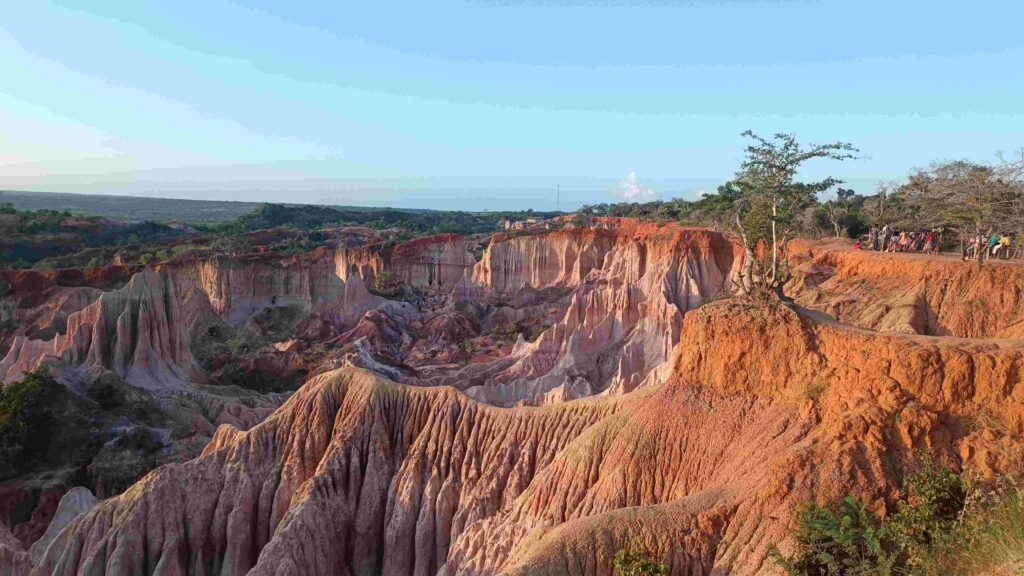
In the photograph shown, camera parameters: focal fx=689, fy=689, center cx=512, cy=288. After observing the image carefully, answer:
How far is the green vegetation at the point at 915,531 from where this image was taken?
31.1ft

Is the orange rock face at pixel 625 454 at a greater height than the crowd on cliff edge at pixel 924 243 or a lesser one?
lesser

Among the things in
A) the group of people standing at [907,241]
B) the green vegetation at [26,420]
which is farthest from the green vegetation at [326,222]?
the green vegetation at [26,420]

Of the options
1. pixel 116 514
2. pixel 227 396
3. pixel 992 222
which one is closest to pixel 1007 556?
pixel 116 514

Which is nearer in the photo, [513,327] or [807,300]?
[807,300]

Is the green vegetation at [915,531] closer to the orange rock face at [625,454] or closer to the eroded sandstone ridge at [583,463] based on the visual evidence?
the orange rock face at [625,454]

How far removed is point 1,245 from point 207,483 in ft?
254

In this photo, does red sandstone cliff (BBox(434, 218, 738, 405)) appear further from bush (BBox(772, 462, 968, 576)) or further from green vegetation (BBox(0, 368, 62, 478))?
green vegetation (BBox(0, 368, 62, 478))

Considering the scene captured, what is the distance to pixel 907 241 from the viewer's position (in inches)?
1261

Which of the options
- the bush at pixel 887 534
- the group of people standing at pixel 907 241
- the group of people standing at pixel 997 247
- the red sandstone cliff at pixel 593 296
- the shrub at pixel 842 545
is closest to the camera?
the bush at pixel 887 534

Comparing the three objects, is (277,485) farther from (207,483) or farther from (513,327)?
(513,327)

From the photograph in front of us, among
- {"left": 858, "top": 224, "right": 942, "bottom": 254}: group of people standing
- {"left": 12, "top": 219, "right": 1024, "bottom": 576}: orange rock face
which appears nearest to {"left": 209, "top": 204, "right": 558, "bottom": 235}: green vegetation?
{"left": 858, "top": 224, "right": 942, "bottom": 254}: group of people standing

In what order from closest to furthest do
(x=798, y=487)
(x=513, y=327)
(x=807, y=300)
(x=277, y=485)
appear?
(x=798, y=487), (x=277, y=485), (x=807, y=300), (x=513, y=327)

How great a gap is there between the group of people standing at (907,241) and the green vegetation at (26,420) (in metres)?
36.1

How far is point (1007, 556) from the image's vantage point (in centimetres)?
838
